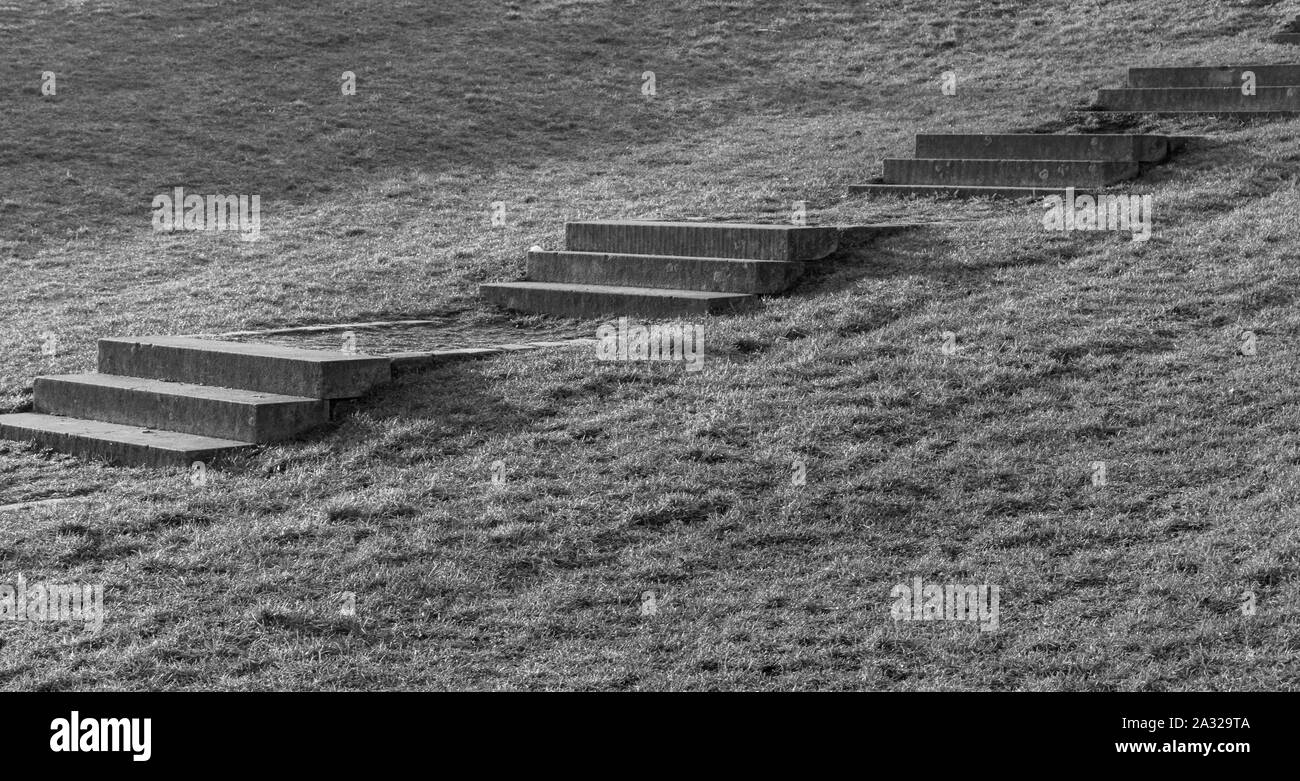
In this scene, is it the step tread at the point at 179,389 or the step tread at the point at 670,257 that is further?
the step tread at the point at 670,257

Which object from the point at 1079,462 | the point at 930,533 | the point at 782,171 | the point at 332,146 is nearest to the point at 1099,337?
the point at 1079,462

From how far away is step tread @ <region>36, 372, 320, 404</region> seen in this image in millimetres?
7844

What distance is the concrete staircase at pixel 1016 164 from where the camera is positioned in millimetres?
11102

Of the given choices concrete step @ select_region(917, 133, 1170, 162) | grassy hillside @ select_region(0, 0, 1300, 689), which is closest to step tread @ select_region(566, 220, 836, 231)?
grassy hillside @ select_region(0, 0, 1300, 689)

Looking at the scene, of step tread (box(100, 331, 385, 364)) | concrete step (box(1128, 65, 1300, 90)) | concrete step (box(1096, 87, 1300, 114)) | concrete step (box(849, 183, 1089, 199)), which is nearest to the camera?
step tread (box(100, 331, 385, 364))

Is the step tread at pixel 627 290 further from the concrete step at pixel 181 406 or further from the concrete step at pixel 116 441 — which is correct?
the concrete step at pixel 116 441

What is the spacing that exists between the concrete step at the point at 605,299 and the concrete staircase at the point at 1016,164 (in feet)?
10.5

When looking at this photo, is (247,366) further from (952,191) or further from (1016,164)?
(1016,164)

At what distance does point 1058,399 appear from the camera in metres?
7.14

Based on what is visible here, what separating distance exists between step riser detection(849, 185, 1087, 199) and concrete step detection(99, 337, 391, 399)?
530cm

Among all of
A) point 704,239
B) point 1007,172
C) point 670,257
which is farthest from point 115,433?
point 1007,172

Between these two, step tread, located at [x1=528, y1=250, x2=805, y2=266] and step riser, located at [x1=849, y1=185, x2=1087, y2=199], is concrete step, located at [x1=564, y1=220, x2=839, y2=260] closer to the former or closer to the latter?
step tread, located at [x1=528, y1=250, x2=805, y2=266]

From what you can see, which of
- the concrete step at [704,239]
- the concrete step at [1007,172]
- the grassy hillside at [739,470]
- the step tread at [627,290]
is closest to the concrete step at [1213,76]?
the grassy hillside at [739,470]

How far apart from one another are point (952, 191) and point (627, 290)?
3.34 metres
